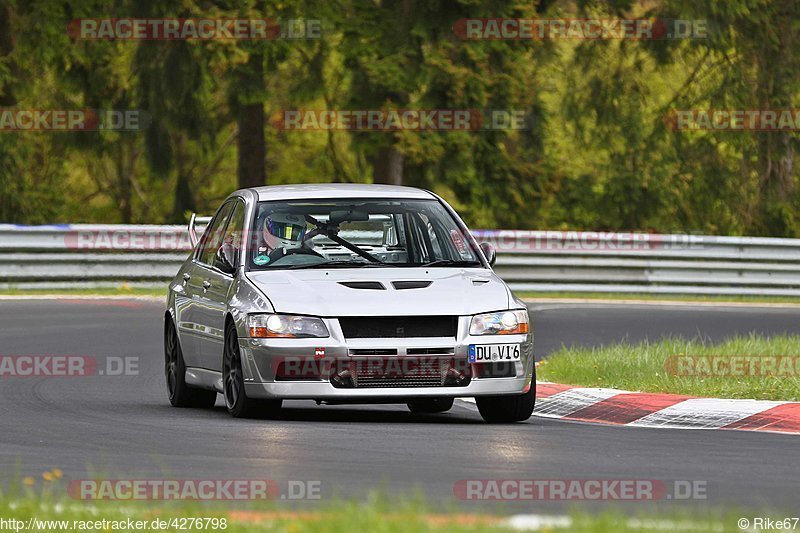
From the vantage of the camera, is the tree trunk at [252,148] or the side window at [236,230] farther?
the tree trunk at [252,148]

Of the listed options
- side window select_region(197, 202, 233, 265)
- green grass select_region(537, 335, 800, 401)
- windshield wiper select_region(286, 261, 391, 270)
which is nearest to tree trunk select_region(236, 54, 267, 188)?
green grass select_region(537, 335, 800, 401)

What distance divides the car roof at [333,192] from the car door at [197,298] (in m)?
0.57

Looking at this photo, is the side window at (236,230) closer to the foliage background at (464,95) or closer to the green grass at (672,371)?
the green grass at (672,371)

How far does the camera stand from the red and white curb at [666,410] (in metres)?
12.4

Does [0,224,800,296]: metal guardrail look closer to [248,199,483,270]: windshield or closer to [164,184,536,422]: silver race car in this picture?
[164,184,536,422]: silver race car

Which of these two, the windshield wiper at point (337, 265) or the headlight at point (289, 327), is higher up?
the windshield wiper at point (337, 265)

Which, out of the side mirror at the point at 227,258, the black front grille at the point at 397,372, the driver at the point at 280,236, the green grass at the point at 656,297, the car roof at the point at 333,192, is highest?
the car roof at the point at 333,192

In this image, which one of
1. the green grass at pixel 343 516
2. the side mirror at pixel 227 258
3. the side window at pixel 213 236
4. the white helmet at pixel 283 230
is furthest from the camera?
the side window at pixel 213 236

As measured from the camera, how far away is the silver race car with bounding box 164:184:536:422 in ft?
38.5

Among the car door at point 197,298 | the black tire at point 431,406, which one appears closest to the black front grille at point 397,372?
the car door at point 197,298

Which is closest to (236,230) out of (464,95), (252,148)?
(464,95)

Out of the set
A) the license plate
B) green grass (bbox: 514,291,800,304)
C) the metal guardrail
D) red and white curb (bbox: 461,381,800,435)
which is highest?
the license plate

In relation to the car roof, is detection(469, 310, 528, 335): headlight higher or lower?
lower

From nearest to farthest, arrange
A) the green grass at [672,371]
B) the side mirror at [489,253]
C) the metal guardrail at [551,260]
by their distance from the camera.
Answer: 1. the side mirror at [489,253]
2. the green grass at [672,371]
3. the metal guardrail at [551,260]
